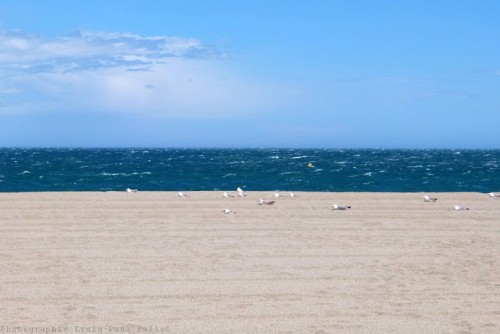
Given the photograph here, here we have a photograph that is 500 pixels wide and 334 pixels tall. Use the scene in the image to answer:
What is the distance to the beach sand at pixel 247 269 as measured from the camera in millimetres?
8500

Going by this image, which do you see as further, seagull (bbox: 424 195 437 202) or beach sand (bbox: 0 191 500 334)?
seagull (bbox: 424 195 437 202)

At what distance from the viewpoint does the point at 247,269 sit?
36.6ft

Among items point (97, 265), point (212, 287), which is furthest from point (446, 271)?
point (97, 265)

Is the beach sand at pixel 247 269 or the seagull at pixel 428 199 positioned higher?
the seagull at pixel 428 199

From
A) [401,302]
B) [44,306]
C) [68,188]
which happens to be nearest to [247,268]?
[401,302]

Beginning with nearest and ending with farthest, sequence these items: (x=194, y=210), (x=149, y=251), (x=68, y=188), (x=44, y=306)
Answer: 1. (x=44, y=306)
2. (x=149, y=251)
3. (x=194, y=210)
4. (x=68, y=188)

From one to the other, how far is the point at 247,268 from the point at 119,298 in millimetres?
2712

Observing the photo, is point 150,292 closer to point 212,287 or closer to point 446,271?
point 212,287

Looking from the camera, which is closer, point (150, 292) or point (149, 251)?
point (150, 292)

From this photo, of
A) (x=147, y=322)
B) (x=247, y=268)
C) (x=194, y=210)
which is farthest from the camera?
(x=194, y=210)

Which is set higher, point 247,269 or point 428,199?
point 428,199

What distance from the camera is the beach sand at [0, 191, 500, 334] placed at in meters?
8.50

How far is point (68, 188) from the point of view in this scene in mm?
41219

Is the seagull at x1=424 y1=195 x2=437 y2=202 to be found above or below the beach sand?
above
